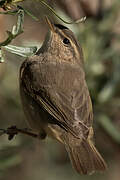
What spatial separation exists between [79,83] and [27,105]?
589mm

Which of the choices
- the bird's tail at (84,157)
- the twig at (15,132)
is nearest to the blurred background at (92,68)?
the twig at (15,132)

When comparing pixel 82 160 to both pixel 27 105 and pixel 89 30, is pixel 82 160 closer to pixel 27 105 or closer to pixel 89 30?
pixel 27 105

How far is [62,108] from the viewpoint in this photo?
13.0 ft

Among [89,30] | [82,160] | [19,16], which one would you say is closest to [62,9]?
[89,30]

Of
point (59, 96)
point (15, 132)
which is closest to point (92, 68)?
point (59, 96)

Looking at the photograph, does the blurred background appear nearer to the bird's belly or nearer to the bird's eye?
the bird's belly

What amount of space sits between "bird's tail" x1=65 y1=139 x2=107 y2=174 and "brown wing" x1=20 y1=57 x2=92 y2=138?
125 mm

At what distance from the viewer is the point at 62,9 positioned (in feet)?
14.6

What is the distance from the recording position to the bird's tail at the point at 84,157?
391 centimetres

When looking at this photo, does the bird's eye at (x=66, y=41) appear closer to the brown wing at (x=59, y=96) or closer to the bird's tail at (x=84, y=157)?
the brown wing at (x=59, y=96)

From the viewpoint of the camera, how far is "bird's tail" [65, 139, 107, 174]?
154 inches

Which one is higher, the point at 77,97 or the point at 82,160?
the point at 77,97

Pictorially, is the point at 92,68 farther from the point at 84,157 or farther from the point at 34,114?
the point at 84,157

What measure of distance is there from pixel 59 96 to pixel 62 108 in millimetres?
143
